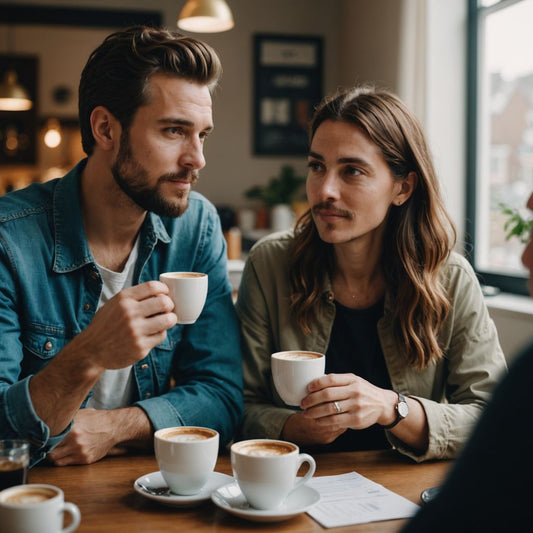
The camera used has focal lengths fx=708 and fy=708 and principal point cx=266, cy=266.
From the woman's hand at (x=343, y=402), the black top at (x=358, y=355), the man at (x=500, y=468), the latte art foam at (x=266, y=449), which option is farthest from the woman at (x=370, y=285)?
the man at (x=500, y=468)

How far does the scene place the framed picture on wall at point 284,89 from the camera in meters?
5.92

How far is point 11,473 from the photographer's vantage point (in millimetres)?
1133

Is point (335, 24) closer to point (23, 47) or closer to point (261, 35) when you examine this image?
point (261, 35)

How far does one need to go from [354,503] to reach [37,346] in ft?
2.64

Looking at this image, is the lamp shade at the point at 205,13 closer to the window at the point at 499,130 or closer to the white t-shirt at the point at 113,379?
the window at the point at 499,130

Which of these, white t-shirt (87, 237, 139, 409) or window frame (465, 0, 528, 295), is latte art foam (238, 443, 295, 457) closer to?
white t-shirt (87, 237, 139, 409)

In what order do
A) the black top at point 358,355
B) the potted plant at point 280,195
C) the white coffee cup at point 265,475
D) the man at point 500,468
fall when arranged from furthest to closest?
the potted plant at point 280,195
the black top at point 358,355
the white coffee cup at point 265,475
the man at point 500,468

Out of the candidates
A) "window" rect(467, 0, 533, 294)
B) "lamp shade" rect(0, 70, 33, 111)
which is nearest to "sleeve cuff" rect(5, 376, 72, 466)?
"window" rect(467, 0, 533, 294)

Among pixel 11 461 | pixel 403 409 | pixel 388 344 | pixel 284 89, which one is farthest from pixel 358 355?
pixel 284 89

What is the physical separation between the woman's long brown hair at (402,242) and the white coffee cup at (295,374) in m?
0.47

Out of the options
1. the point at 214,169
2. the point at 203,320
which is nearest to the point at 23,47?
the point at 214,169

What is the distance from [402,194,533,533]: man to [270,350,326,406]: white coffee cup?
72 centimetres

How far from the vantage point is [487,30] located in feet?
13.3

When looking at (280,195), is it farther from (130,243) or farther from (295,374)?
(295,374)
